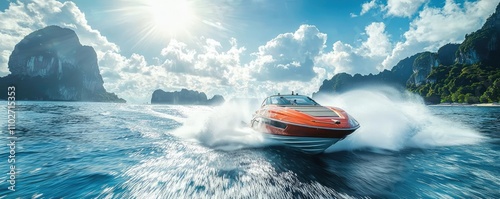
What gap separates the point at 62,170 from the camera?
5652 mm

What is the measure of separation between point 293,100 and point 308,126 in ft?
9.52

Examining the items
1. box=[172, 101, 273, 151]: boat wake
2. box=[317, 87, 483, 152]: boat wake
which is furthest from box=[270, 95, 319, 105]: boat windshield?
box=[317, 87, 483, 152]: boat wake

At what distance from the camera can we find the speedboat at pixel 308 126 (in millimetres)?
6617

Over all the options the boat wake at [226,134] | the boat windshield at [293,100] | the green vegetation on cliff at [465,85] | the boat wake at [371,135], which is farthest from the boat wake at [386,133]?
the green vegetation on cliff at [465,85]

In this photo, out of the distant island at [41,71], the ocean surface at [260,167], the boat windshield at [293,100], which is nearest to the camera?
the ocean surface at [260,167]

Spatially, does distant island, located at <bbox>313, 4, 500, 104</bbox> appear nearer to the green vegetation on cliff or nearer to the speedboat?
the green vegetation on cliff

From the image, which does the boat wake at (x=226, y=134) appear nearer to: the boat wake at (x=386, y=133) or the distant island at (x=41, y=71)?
the boat wake at (x=386, y=133)

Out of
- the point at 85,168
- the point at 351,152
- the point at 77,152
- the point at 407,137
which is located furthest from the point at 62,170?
the point at 407,137

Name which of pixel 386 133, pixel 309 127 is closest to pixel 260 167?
pixel 309 127

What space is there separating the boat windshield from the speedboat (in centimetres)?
24

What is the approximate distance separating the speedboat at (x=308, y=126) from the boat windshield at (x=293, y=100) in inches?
9.6

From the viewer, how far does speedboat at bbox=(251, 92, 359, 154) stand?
6617 mm

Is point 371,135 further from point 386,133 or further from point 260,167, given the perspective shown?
point 260,167

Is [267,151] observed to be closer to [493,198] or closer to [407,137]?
[493,198]
